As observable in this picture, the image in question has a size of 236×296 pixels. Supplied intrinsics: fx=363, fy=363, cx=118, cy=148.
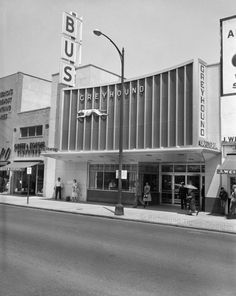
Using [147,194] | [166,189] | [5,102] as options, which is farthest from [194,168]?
[5,102]

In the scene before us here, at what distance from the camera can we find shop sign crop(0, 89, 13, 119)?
34.5 meters

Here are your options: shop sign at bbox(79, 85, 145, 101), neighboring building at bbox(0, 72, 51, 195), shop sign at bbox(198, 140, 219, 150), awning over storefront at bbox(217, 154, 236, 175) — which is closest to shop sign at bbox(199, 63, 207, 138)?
shop sign at bbox(198, 140, 219, 150)

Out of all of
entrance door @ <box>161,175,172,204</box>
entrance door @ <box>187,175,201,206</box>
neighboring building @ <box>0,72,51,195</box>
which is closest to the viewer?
entrance door @ <box>187,175,201,206</box>

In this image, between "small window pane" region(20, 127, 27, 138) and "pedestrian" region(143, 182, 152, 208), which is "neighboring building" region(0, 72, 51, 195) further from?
"pedestrian" region(143, 182, 152, 208)

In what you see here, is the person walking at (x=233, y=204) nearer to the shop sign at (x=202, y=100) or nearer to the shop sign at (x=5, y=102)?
the shop sign at (x=202, y=100)

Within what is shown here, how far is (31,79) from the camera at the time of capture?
35031 millimetres

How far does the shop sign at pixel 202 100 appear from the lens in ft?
62.4

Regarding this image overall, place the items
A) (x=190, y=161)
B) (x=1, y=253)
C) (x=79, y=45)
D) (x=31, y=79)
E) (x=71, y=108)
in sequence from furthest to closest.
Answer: (x=31, y=79), (x=79, y=45), (x=71, y=108), (x=190, y=161), (x=1, y=253)

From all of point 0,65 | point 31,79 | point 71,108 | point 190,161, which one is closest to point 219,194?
point 190,161

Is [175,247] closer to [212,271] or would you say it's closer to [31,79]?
[212,271]

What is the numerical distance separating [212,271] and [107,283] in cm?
229

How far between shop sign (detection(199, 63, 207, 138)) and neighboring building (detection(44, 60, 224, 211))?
0.05 metres

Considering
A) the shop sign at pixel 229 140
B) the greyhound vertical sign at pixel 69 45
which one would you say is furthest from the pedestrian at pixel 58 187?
the shop sign at pixel 229 140

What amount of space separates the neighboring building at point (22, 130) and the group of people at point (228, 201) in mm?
16017
